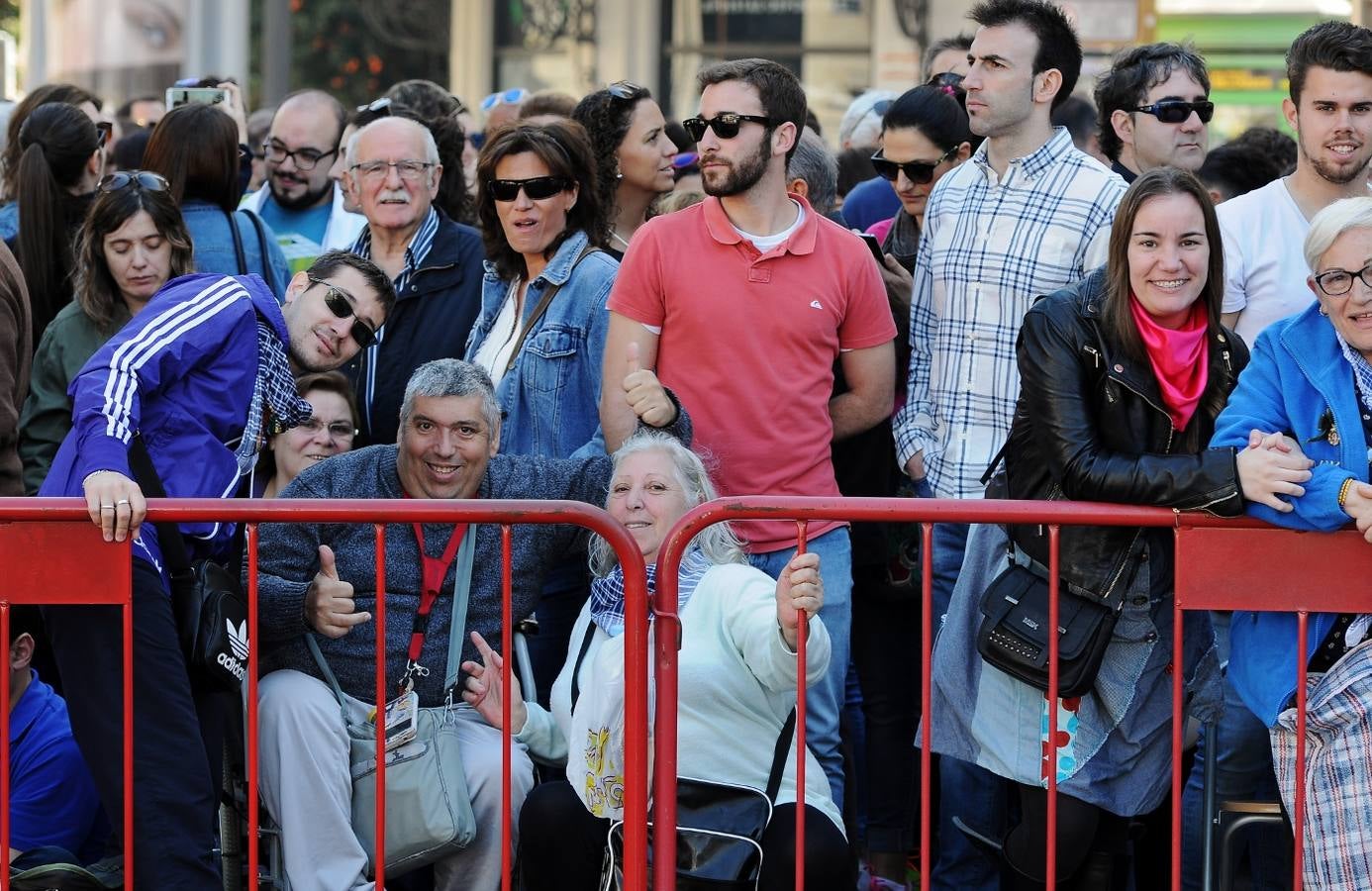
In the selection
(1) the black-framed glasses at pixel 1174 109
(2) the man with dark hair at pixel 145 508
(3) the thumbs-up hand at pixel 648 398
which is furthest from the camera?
(1) the black-framed glasses at pixel 1174 109

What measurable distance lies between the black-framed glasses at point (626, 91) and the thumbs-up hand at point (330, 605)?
215 cm

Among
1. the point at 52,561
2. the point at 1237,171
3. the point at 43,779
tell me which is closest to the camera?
the point at 52,561

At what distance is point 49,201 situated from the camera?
601cm

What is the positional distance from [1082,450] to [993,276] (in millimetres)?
982

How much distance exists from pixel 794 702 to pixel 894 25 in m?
10.9

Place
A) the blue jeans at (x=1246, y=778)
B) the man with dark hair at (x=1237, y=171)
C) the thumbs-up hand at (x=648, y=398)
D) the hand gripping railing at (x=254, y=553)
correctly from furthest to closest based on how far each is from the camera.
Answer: the man with dark hair at (x=1237, y=171)
the thumbs-up hand at (x=648, y=398)
the blue jeans at (x=1246, y=778)
the hand gripping railing at (x=254, y=553)

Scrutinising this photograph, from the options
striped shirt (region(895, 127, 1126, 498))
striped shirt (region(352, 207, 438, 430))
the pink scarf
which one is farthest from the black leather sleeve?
striped shirt (region(352, 207, 438, 430))

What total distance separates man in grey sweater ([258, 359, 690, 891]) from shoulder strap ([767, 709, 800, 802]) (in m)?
0.69

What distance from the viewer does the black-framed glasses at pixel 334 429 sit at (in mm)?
5500

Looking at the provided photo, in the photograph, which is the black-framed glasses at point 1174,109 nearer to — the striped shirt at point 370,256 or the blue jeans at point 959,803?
the blue jeans at point 959,803

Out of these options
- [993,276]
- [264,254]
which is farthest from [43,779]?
[993,276]

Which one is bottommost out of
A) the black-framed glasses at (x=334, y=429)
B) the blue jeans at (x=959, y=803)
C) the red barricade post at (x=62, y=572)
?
the blue jeans at (x=959, y=803)

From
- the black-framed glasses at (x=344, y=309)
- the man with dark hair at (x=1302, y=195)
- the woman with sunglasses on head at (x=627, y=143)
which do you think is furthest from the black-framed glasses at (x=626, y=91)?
the man with dark hair at (x=1302, y=195)

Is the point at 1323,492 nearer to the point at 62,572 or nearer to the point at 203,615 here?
the point at 203,615
